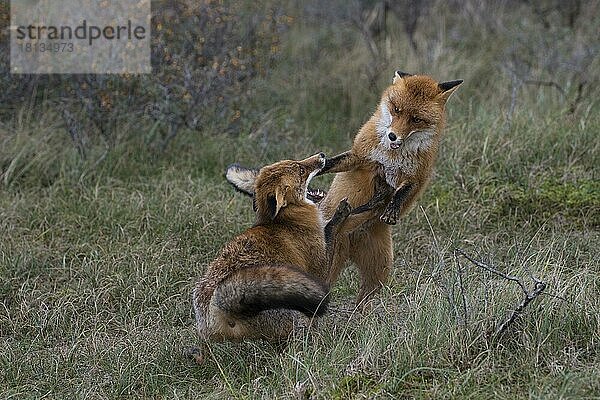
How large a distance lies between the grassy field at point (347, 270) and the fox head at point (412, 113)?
814 millimetres

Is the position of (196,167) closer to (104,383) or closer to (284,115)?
(284,115)

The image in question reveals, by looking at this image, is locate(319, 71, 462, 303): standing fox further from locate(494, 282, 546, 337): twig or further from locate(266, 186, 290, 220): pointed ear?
locate(494, 282, 546, 337): twig

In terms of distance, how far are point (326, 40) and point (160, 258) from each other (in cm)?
558

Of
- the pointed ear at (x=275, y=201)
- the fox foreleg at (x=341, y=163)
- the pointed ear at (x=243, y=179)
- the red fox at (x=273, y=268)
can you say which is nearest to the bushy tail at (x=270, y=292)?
the red fox at (x=273, y=268)

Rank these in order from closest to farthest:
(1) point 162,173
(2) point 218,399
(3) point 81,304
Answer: (2) point 218,399 → (3) point 81,304 → (1) point 162,173

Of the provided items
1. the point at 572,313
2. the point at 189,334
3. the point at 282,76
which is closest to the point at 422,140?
the point at 572,313

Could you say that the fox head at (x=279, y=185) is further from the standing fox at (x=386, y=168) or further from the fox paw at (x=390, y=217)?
the fox paw at (x=390, y=217)

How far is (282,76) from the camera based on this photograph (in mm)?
9992

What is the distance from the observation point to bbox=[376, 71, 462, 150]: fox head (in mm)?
5281

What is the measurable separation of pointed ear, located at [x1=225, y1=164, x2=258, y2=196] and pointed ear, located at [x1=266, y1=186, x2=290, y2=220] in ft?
1.29

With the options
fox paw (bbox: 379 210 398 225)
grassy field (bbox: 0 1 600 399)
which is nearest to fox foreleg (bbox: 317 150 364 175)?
fox paw (bbox: 379 210 398 225)

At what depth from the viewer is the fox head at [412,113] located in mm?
5281

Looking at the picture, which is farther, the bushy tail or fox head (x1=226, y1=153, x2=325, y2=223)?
fox head (x1=226, y1=153, x2=325, y2=223)

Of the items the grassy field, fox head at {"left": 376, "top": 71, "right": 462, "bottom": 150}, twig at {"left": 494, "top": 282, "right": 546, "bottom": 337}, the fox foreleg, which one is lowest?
the grassy field
